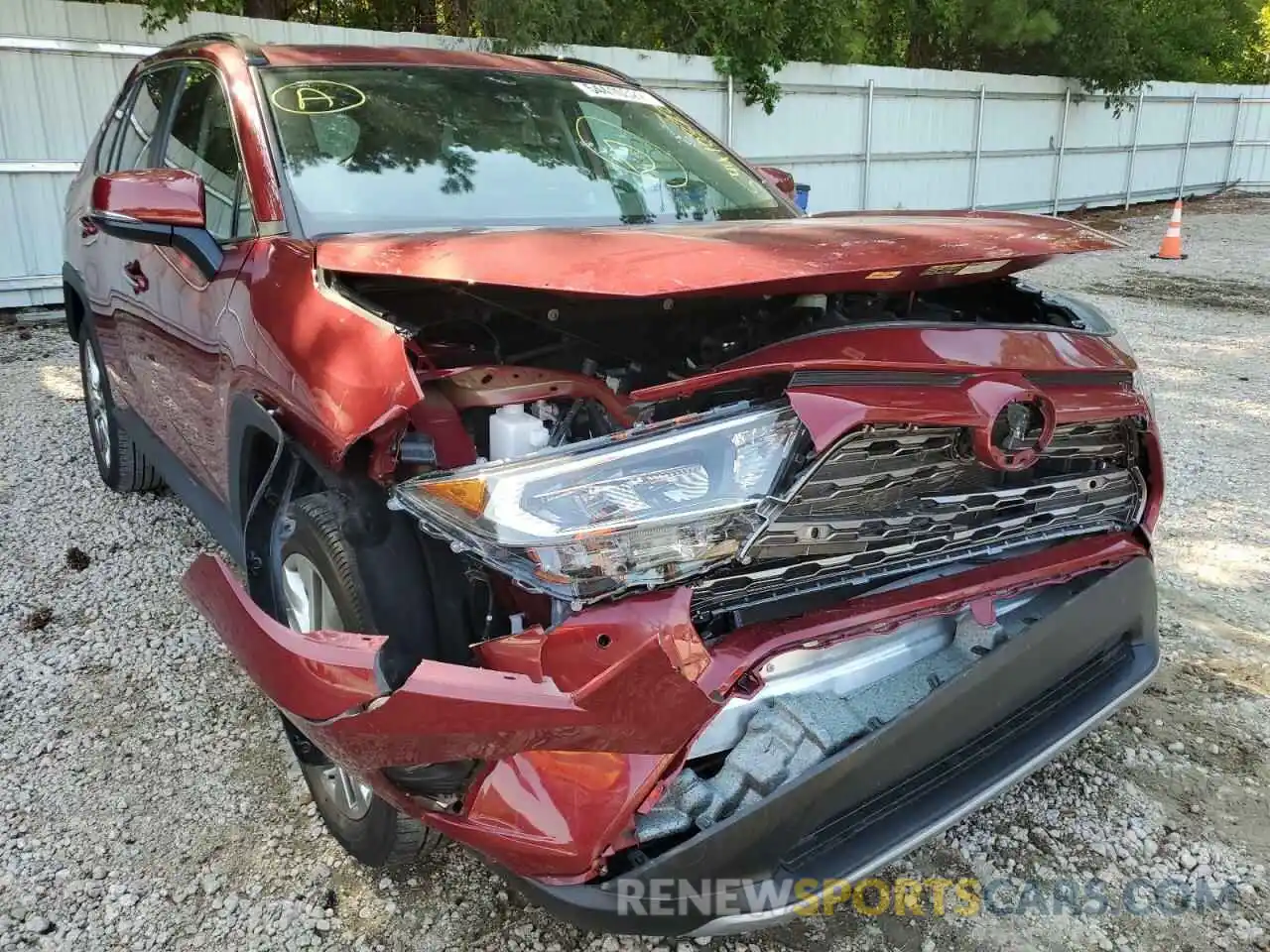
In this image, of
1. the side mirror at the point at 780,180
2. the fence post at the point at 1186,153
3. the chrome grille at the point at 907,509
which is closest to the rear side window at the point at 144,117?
the side mirror at the point at 780,180

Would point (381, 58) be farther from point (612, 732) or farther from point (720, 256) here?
point (612, 732)

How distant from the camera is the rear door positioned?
2625 mm

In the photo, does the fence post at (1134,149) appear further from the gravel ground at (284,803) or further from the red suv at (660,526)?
the red suv at (660,526)

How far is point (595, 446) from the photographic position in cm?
175

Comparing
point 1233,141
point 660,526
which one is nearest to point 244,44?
point 660,526

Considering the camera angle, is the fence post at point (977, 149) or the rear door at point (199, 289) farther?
the fence post at point (977, 149)

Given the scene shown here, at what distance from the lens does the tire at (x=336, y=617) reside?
1940mm

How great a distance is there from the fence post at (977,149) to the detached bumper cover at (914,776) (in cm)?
1513

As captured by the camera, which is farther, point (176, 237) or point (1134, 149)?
point (1134, 149)

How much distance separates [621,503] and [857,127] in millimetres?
13507

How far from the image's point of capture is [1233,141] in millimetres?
22359

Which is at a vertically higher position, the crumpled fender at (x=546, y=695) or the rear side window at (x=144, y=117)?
the rear side window at (x=144, y=117)

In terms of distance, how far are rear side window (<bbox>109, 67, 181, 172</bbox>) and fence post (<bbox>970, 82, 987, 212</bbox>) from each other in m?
14.4

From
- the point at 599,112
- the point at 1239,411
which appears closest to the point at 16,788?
the point at 599,112
